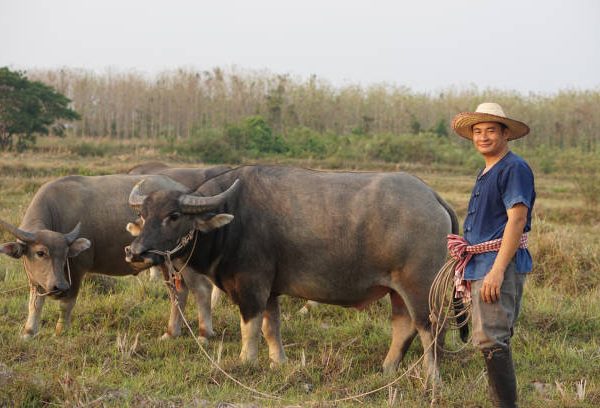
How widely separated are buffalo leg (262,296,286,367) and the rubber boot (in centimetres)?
172

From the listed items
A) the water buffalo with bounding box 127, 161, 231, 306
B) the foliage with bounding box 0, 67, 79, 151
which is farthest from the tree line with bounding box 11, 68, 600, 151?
the water buffalo with bounding box 127, 161, 231, 306

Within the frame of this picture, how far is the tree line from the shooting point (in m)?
33.3

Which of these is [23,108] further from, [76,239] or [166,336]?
[166,336]

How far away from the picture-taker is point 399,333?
498cm

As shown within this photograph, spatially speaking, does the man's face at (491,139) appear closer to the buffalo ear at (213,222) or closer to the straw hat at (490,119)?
the straw hat at (490,119)

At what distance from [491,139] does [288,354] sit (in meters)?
2.49

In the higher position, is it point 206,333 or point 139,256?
point 139,256

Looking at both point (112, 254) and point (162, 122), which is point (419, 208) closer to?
point (112, 254)

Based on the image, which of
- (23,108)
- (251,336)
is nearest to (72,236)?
(251,336)

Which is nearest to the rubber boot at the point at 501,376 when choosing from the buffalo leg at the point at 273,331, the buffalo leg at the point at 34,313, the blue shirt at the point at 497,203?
the blue shirt at the point at 497,203

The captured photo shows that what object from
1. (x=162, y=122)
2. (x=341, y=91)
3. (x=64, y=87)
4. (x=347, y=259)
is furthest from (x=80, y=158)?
(x=347, y=259)

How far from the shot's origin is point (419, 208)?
15.5 feet

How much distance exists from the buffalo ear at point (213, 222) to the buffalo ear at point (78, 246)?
1.44 m

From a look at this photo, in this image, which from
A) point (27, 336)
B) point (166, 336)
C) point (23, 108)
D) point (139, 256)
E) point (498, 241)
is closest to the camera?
point (498, 241)
